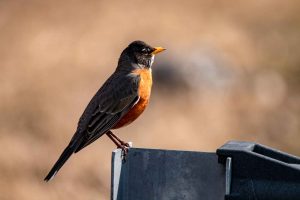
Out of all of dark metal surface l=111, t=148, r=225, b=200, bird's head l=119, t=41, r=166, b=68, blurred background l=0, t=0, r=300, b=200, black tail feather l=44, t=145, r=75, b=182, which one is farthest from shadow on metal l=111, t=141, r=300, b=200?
blurred background l=0, t=0, r=300, b=200

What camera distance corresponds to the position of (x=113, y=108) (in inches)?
326

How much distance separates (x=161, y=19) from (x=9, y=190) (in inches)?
210

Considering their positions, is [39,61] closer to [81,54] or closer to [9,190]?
[81,54]

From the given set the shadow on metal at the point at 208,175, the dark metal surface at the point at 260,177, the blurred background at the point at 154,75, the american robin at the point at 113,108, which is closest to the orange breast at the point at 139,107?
the american robin at the point at 113,108

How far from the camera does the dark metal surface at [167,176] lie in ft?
15.8

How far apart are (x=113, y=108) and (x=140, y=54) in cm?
121

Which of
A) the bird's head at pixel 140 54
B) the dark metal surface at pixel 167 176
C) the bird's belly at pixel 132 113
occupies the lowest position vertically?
the dark metal surface at pixel 167 176

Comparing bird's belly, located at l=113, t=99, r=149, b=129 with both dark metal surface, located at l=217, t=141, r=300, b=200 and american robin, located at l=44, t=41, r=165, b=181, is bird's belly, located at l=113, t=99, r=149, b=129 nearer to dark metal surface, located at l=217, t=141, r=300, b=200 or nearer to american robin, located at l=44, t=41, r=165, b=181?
american robin, located at l=44, t=41, r=165, b=181

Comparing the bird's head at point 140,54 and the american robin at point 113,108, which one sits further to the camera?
the bird's head at point 140,54

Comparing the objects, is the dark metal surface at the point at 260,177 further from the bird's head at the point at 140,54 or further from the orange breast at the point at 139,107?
the bird's head at the point at 140,54

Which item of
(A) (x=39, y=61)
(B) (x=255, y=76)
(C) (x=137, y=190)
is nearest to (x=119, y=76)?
(C) (x=137, y=190)

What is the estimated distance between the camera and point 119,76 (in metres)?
8.93

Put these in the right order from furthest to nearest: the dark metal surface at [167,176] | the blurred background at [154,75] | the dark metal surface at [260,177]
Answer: the blurred background at [154,75] → the dark metal surface at [167,176] → the dark metal surface at [260,177]

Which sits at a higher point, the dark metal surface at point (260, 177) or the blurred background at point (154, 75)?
the blurred background at point (154, 75)
